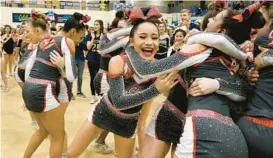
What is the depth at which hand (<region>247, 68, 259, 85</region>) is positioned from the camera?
185cm

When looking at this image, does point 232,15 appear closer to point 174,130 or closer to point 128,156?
point 174,130

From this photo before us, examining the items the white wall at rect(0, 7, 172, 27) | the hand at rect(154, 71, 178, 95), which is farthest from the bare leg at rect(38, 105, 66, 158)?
the white wall at rect(0, 7, 172, 27)

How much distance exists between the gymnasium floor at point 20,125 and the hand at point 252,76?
8.23 feet

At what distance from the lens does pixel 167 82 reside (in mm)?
2062

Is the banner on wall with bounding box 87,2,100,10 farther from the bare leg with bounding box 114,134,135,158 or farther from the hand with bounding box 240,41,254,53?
the hand with bounding box 240,41,254,53

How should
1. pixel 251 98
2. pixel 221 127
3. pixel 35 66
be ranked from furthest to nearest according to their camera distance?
pixel 35 66
pixel 251 98
pixel 221 127

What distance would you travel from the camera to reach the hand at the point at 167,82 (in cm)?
206

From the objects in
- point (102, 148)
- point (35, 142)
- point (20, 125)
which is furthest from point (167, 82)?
point (20, 125)

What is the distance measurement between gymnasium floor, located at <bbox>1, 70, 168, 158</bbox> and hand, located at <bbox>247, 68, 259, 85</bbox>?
8.23ft

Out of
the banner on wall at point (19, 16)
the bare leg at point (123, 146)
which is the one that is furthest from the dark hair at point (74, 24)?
the banner on wall at point (19, 16)

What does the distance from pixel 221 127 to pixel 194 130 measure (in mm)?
128

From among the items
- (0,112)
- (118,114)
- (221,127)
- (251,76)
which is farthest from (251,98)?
Result: (0,112)

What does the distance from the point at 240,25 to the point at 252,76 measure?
28 cm

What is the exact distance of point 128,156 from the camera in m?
2.73
